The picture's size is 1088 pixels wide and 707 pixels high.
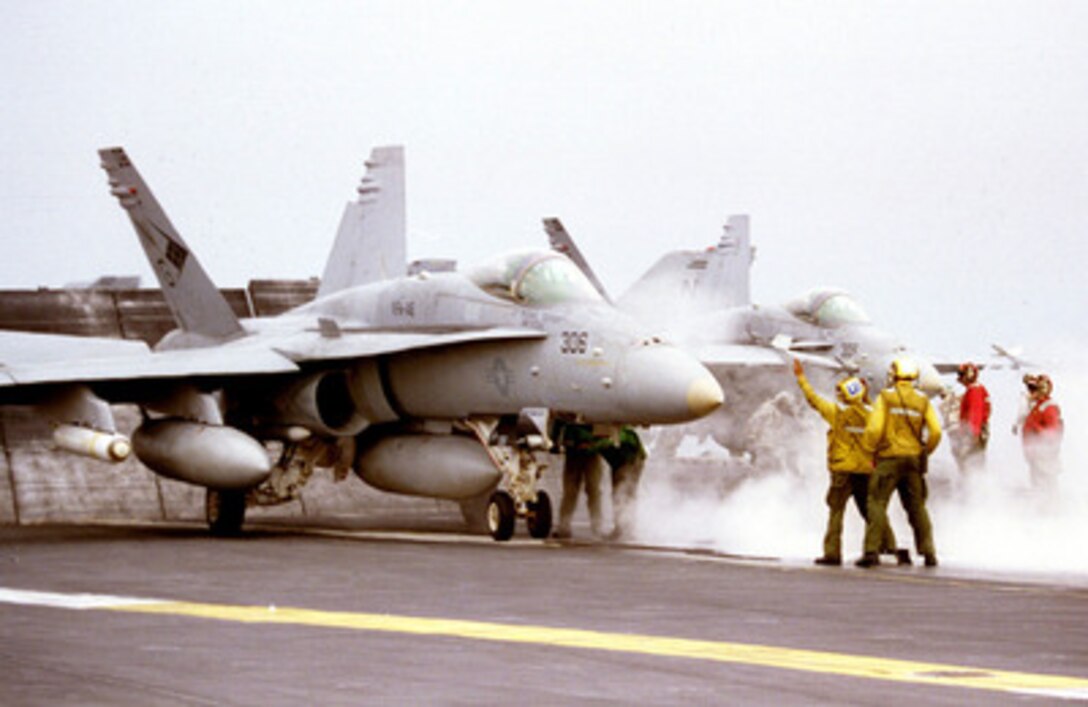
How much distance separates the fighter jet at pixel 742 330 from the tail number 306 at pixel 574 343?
8.41 m

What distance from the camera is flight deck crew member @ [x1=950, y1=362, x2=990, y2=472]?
24.5 m

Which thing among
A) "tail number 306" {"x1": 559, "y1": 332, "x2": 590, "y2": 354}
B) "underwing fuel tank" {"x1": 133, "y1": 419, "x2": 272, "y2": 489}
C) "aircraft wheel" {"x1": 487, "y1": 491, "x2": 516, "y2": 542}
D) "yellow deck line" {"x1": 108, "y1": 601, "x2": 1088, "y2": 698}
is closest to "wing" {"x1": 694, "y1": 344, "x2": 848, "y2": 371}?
"aircraft wheel" {"x1": 487, "y1": 491, "x2": 516, "y2": 542}

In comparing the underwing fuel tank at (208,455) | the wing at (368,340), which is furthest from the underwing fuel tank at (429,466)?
the underwing fuel tank at (208,455)

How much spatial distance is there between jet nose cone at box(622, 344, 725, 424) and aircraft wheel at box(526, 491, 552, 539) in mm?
1603

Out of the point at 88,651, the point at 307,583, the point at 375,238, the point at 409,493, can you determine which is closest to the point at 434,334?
the point at 409,493

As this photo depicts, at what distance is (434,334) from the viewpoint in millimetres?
21531

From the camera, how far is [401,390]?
21.8 m

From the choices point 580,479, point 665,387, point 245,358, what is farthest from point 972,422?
point 245,358

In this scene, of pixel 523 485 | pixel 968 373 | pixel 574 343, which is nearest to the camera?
pixel 574 343

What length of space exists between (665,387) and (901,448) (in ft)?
7.86

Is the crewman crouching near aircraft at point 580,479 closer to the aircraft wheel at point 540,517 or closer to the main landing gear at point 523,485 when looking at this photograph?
the main landing gear at point 523,485

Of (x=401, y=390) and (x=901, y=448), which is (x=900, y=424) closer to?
(x=901, y=448)

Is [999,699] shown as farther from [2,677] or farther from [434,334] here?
[434,334]

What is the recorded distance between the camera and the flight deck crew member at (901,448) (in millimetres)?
18000
